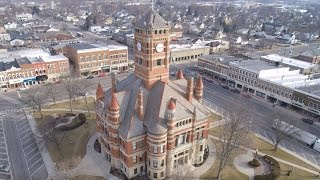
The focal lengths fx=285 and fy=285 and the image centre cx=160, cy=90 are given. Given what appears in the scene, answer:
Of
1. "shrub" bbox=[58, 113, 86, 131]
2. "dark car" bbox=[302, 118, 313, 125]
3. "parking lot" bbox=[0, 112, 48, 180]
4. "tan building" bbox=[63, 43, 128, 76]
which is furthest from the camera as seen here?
"tan building" bbox=[63, 43, 128, 76]

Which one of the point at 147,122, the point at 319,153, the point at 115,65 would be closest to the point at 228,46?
the point at 115,65

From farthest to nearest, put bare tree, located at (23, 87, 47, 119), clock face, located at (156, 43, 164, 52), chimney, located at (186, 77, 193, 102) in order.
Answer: bare tree, located at (23, 87, 47, 119) < chimney, located at (186, 77, 193, 102) < clock face, located at (156, 43, 164, 52)

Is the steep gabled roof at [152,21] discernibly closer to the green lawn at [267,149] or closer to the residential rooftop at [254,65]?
the green lawn at [267,149]

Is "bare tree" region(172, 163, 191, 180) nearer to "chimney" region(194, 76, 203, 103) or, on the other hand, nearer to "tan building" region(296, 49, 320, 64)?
"chimney" region(194, 76, 203, 103)

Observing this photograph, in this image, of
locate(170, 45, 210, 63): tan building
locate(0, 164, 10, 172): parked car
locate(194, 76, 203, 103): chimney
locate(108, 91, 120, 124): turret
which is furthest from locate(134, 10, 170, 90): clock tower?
locate(170, 45, 210, 63): tan building

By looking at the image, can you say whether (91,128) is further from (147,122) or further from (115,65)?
(115,65)
